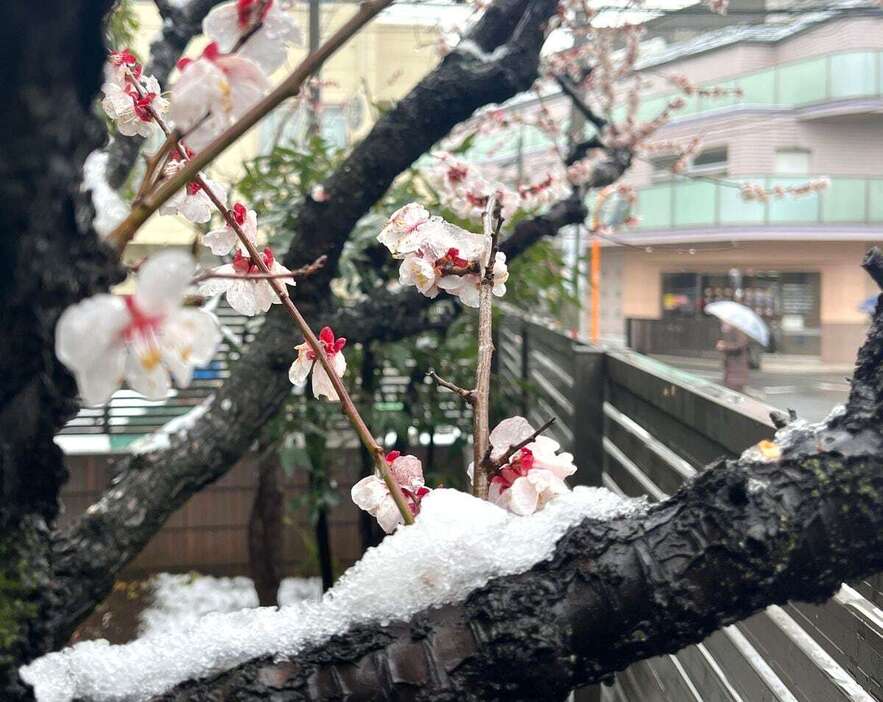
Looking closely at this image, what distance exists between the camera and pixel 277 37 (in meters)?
0.59

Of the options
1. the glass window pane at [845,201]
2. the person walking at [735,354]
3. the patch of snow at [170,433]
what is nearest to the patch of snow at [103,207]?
the patch of snow at [170,433]

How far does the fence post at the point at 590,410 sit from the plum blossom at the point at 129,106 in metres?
2.06

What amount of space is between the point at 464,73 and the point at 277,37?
1.63 metres

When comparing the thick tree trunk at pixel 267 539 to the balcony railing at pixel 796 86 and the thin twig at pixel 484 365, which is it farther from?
the balcony railing at pixel 796 86

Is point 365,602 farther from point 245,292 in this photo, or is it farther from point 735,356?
point 735,356

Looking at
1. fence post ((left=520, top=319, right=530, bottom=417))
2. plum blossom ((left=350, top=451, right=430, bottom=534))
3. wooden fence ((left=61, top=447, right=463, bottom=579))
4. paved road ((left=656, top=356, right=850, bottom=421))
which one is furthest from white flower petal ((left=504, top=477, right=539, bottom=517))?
paved road ((left=656, top=356, right=850, bottom=421))

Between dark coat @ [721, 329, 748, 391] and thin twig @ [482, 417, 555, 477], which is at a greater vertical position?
thin twig @ [482, 417, 555, 477]

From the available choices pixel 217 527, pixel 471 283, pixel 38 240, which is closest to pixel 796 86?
pixel 217 527

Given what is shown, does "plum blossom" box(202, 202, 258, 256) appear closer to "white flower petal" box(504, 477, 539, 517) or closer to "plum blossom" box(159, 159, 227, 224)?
"plum blossom" box(159, 159, 227, 224)

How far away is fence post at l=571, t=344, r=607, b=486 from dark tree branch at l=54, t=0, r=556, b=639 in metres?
1.02

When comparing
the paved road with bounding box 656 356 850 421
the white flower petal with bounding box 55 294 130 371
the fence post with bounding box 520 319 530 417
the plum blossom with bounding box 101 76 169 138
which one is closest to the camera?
the white flower petal with bounding box 55 294 130 371


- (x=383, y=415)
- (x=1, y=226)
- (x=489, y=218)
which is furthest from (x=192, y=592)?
(x=1, y=226)

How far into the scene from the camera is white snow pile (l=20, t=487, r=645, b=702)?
0.76 metres

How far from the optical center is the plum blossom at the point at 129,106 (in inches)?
37.0
